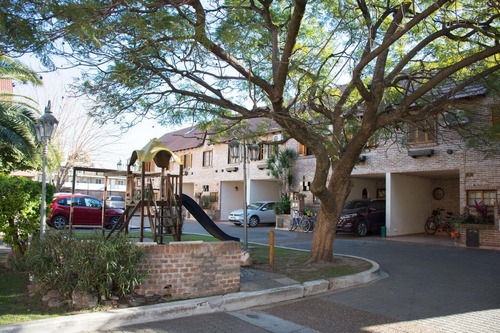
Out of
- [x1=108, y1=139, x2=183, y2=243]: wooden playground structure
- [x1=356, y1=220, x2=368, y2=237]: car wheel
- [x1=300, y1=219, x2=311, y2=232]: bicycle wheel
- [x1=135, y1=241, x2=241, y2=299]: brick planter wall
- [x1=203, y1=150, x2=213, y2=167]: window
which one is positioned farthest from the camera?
[x1=203, y1=150, x2=213, y2=167]: window

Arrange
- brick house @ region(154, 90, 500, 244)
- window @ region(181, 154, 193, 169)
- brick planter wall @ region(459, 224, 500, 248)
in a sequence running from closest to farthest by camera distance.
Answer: brick planter wall @ region(459, 224, 500, 248) < brick house @ region(154, 90, 500, 244) < window @ region(181, 154, 193, 169)

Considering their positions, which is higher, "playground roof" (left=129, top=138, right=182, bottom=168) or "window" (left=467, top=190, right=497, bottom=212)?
"playground roof" (left=129, top=138, right=182, bottom=168)

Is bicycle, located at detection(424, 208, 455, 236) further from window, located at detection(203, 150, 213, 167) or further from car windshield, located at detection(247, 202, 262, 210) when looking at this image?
window, located at detection(203, 150, 213, 167)

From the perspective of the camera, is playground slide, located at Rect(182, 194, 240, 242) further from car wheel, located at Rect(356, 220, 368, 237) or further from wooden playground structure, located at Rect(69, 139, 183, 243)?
car wheel, located at Rect(356, 220, 368, 237)

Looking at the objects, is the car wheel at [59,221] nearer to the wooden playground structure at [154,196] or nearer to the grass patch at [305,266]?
the wooden playground structure at [154,196]

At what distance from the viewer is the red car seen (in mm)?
17506

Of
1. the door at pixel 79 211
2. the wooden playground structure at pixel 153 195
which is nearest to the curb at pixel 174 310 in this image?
the wooden playground structure at pixel 153 195

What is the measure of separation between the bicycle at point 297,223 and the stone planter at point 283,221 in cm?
47

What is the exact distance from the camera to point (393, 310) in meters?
6.53

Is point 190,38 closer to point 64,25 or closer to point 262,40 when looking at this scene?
point 64,25

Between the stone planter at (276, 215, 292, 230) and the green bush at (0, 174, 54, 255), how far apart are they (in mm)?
15045

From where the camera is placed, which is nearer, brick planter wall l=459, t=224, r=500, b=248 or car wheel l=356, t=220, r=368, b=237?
brick planter wall l=459, t=224, r=500, b=248

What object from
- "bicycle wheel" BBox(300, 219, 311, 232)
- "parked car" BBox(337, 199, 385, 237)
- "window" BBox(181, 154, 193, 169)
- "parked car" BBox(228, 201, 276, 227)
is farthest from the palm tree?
"window" BBox(181, 154, 193, 169)

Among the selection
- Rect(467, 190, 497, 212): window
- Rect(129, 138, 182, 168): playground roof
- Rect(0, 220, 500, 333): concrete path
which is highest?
Rect(129, 138, 182, 168): playground roof
